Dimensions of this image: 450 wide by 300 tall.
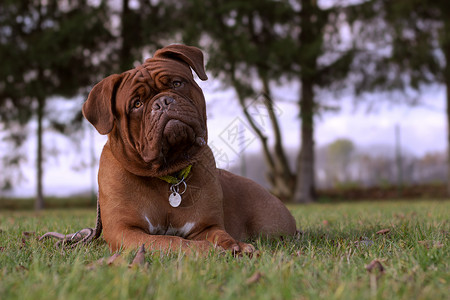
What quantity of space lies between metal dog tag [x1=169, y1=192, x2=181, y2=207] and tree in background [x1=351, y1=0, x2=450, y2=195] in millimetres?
12682

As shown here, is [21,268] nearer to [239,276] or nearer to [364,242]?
[239,276]

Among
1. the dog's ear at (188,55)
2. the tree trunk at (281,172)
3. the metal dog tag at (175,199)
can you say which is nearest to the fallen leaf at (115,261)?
the metal dog tag at (175,199)

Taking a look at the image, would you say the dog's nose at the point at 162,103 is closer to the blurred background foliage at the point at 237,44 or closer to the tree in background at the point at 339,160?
the blurred background foliage at the point at 237,44

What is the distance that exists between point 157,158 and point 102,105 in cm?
62

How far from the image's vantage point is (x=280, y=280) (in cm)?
210

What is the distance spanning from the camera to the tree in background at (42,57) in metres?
13.9

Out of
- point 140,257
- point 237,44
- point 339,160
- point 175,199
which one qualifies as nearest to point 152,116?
point 175,199

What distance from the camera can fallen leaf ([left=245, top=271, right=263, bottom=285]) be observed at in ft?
6.89

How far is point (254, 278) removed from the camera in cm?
213

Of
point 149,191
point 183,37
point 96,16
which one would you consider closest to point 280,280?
point 149,191

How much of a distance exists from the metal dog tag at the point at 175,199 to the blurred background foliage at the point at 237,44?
10.2 m

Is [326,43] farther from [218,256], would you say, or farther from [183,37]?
[218,256]

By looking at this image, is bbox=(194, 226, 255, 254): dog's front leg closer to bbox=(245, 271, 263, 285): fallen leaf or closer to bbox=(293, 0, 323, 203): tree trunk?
bbox=(245, 271, 263, 285): fallen leaf

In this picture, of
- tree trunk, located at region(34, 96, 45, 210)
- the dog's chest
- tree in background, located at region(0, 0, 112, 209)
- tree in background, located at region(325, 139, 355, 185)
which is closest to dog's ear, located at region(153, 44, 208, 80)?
the dog's chest
